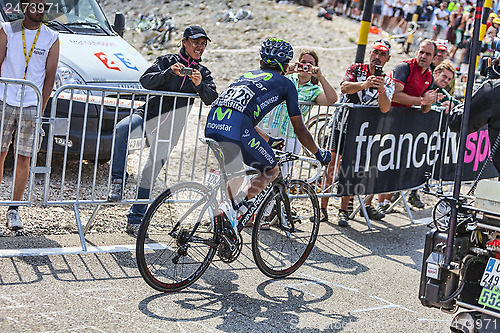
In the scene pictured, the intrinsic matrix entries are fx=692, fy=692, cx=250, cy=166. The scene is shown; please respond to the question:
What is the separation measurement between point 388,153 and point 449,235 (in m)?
3.69

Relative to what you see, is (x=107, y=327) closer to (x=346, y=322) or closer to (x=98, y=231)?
(x=346, y=322)

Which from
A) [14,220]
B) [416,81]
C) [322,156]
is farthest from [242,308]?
[416,81]

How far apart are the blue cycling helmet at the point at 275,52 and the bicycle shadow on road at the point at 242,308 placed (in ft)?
6.11

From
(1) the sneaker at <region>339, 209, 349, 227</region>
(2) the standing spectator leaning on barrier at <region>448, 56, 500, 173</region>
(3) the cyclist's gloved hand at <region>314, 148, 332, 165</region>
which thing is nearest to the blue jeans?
(3) the cyclist's gloved hand at <region>314, 148, 332, 165</region>

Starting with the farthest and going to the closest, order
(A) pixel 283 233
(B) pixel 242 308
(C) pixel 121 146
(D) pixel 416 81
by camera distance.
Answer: (D) pixel 416 81 < (C) pixel 121 146 < (A) pixel 283 233 < (B) pixel 242 308

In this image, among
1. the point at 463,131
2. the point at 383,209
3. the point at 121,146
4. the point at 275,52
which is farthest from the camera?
the point at 383,209

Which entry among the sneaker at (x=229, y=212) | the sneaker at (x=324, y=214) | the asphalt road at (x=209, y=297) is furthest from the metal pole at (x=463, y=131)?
the sneaker at (x=324, y=214)

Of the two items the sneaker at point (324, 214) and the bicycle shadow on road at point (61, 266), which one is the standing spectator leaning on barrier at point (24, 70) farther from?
the sneaker at point (324, 214)

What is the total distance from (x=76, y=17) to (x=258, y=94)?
4.76 meters

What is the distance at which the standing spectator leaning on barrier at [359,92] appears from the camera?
7590 millimetres

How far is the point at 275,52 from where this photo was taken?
18.4ft

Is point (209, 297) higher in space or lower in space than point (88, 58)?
lower

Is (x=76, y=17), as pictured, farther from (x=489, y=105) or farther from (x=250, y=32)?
(x=250, y=32)

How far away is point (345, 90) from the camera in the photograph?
7758mm
